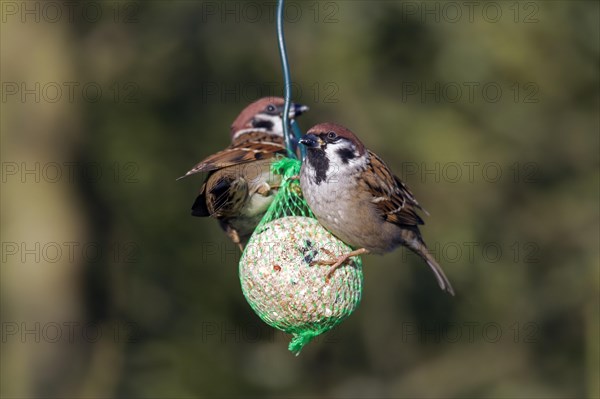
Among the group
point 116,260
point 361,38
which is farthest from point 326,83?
point 116,260

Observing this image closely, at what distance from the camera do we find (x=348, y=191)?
409 centimetres

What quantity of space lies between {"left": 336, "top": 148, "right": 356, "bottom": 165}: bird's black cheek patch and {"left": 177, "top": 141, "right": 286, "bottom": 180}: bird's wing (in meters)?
0.46

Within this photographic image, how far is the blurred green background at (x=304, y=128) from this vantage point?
24.1 feet

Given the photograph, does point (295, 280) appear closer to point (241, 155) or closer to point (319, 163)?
point (319, 163)

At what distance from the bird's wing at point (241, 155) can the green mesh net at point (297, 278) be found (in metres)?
0.38

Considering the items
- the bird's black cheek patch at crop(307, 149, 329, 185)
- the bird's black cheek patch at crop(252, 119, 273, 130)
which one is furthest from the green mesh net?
the bird's black cheek patch at crop(252, 119, 273, 130)

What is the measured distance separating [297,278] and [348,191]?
0.46 metres

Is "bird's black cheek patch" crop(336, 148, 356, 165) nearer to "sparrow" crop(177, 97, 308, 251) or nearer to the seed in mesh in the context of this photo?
the seed in mesh

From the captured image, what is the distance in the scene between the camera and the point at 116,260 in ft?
25.6

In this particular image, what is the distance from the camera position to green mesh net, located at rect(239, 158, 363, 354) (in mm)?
3869

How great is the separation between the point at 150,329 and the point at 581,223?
350cm

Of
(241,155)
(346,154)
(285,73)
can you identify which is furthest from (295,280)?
(285,73)

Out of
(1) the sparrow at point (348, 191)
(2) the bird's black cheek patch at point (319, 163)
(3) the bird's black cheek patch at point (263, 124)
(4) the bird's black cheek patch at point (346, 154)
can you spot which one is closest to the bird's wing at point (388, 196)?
(1) the sparrow at point (348, 191)

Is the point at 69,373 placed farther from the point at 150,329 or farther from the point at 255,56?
the point at 255,56
